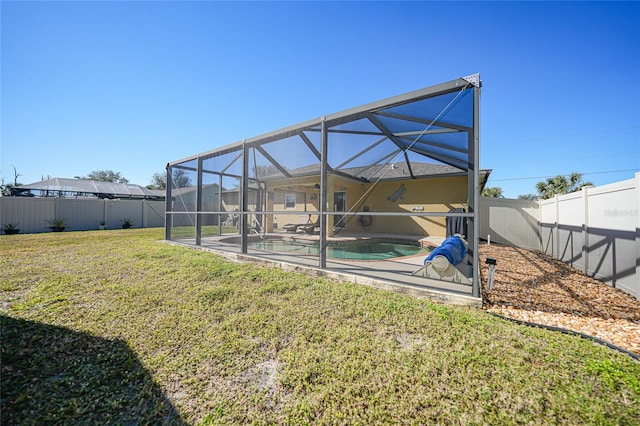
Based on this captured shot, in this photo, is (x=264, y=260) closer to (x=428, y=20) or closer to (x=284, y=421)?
(x=284, y=421)

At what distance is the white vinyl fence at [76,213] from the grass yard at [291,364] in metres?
13.9

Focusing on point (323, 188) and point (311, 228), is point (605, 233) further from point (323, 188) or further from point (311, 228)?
point (311, 228)

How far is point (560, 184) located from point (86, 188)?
45.0 metres

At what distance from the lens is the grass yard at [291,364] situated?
162cm

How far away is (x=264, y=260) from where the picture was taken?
18.5 ft

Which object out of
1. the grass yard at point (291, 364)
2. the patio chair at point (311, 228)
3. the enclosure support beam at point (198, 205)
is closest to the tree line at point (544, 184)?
the enclosure support beam at point (198, 205)

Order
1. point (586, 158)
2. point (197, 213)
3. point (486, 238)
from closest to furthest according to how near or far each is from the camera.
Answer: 1. point (197, 213)
2. point (486, 238)
3. point (586, 158)

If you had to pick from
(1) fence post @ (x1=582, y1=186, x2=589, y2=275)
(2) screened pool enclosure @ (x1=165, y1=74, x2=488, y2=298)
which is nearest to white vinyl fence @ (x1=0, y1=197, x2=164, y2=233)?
(2) screened pool enclosure @ (x1=165, y1=74, x2=488, y2=298)

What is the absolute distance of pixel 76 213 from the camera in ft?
A: 46.8

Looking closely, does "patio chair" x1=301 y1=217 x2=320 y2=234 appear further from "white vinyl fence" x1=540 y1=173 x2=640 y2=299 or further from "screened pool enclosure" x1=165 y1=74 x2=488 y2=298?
"white vinyl fence" x1=540 y1=173 x2=640 y2=299

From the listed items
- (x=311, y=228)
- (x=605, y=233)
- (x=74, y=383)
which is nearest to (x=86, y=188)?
(x=311, y=228)

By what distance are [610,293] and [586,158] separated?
5096 cm

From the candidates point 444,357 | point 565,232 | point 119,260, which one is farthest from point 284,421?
point 565,232

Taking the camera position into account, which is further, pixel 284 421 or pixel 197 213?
pixel 197 213
